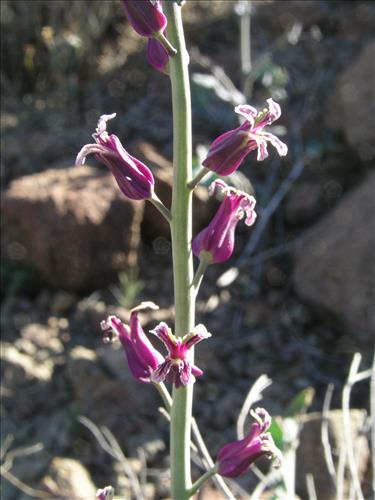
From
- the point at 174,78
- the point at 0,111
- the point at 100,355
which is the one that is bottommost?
the point at 100,355

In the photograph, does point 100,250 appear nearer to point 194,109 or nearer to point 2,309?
point 2,309

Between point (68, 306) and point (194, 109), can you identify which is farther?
point (194, 109)

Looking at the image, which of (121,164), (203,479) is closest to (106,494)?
(203,479)

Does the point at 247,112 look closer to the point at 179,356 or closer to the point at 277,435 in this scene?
the point at 179,356

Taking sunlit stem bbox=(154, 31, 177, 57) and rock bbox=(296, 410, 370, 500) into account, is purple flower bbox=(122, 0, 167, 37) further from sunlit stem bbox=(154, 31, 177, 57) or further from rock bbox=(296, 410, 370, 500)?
rock bbox=(296, 410, 370, 500)

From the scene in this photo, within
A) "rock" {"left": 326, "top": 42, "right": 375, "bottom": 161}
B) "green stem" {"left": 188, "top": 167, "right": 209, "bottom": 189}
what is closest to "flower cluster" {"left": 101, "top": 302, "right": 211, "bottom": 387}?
"green stem" {"left": 188, "top": 167, "right": 209, "bottom": 189}

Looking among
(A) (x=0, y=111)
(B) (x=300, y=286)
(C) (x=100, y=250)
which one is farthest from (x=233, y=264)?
(A) (x=0, y=111)
